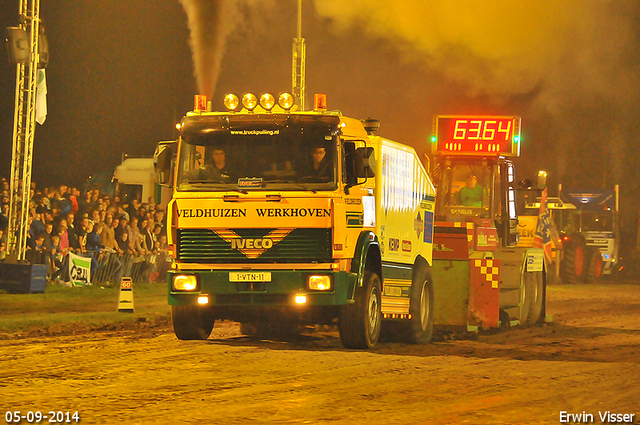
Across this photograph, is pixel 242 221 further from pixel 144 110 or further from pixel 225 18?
pixel 144 110

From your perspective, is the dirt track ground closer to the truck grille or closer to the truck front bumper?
the truck front bumper

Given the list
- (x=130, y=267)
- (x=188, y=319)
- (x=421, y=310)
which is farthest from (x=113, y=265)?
(x=421, y=310)

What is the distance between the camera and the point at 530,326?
1856 centimetres

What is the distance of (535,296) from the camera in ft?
62.3

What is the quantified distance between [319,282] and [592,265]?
78.2 ft

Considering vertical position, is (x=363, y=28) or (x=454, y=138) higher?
(x=363, y=28)

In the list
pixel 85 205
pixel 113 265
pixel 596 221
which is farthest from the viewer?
pixel 596 221

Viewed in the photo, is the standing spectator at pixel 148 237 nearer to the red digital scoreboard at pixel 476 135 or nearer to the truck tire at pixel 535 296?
the red digital scoreboard at pixel 476 135

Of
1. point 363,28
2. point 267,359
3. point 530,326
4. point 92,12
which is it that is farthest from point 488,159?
point 92,12

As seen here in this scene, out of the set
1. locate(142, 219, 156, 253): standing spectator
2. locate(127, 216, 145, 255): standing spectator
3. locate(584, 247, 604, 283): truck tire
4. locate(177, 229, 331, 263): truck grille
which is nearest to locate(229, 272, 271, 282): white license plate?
locate(177, 229, 331, 263): truck grille

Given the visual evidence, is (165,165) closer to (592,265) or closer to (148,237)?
(148,237)

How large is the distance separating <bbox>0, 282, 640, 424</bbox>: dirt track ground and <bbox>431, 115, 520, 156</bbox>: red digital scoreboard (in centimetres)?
431

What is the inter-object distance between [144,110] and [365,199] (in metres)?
25.6

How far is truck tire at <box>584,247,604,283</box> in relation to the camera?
3500 cm
